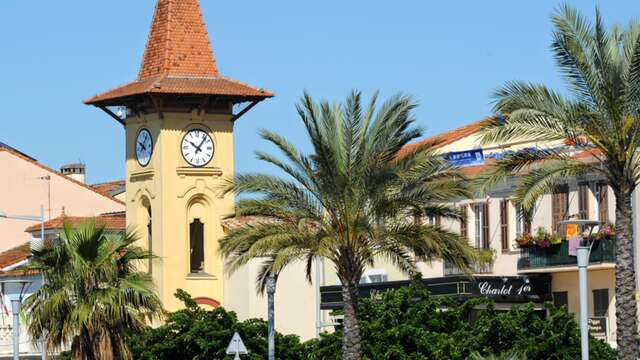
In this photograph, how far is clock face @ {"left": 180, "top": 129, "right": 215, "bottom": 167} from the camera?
240 ft

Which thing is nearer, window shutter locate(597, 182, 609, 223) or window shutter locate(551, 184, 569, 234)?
window shutter locate(597, 182, 609, 223)

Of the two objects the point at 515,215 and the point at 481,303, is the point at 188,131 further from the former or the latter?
the point at 481,303

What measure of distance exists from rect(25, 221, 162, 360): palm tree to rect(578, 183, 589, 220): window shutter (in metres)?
13.8

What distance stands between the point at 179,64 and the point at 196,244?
7023 mm

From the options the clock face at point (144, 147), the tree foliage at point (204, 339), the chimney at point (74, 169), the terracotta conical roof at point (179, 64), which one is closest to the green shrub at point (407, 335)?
the tree foliage at point (204, 339)

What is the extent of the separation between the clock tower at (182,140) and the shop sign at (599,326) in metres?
19.4

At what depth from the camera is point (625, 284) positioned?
4031 centimetres

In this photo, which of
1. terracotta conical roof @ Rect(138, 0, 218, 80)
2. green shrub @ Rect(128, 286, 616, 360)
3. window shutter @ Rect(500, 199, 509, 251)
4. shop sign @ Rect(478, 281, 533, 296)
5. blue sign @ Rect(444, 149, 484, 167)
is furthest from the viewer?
terracotta conical roof @ Rect(138, 0, 218, 80)

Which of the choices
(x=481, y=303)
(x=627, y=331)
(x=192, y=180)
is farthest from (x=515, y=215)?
(x=627, y=331)

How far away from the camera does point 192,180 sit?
240 feet

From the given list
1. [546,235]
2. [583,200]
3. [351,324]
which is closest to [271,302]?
[351,324]

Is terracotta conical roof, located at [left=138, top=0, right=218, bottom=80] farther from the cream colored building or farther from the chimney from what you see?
the chimney

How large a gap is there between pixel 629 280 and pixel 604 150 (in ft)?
8.99

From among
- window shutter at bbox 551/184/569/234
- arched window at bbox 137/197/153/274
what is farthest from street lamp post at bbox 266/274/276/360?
arched window at bbox 137/197/153/274
